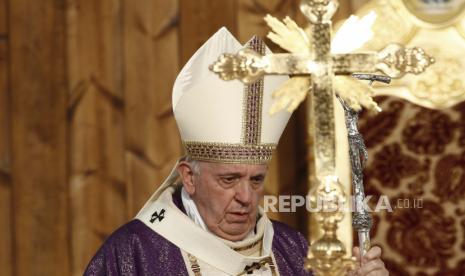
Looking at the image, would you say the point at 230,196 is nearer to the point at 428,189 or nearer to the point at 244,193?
the point at 244,193

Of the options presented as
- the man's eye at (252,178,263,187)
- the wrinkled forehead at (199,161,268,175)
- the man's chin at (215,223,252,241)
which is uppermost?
the wrinkled forehead at (199,161,268,175)

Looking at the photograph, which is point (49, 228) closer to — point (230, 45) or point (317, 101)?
point (230, 45)

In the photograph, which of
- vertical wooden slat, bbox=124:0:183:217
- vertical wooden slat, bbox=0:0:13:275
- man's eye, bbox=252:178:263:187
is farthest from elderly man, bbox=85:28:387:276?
vertical wooden slat, bbox=0:0:13:275

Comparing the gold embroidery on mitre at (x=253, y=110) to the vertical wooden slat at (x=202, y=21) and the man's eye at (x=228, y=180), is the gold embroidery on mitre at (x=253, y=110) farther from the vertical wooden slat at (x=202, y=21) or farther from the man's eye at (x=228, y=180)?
the vertical wooden slat at (x=202, y=21)

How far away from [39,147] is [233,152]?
158 centimetres

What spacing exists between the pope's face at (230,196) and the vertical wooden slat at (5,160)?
1.52 metres

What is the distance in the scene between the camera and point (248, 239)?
3207 millimetres

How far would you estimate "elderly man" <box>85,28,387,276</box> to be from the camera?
10.3 ft

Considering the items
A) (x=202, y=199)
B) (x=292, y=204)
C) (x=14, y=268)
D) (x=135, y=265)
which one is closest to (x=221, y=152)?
(x=202, y=199)

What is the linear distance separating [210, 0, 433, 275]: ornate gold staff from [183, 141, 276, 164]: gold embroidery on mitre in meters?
0.87

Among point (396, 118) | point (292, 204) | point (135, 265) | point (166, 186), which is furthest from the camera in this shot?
point (292, 204)

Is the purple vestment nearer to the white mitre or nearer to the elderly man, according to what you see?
the elderly man

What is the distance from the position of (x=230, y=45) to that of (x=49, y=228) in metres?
1.59

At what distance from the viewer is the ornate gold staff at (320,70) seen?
7.20 ft
